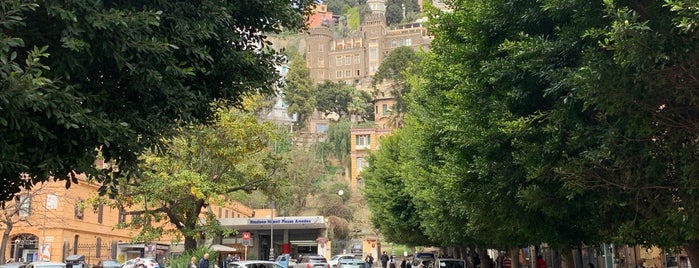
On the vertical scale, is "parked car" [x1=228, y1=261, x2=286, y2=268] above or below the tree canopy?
below

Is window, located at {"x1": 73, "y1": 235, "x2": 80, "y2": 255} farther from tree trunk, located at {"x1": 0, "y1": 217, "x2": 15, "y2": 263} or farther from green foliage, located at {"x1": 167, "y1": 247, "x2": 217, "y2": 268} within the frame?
green foliage, located at {"x1": 167, "y1": 247, "x2": 217, "y2": 268}

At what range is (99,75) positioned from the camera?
301 inches

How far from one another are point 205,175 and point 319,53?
13093 cm

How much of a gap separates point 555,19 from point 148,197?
20905mm

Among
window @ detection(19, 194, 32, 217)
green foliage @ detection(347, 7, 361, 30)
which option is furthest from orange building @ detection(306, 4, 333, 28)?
window @ detection(19, 194, 32, 217)

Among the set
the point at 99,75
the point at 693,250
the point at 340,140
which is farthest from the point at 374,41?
the point at 99,75

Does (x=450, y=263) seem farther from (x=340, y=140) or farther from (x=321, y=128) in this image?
(x=321, y=128)

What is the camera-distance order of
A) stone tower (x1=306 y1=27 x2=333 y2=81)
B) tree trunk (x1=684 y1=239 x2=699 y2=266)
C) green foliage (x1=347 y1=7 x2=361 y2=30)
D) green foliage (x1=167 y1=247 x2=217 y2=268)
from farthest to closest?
1. green foliage (x1=347 y1=7 x2=361 y2=30)
2. stone tower (x1=306 y1=27 x2=333 y2=81)
3. green foliage (x1=167 y1=247 x2=217 y2=268)
4. tree trunk (x1=684 y1=239 x2=699 y2=266)

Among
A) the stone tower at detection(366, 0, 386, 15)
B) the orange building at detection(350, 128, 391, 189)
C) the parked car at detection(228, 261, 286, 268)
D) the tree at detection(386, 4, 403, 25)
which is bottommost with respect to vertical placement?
the parked car at detection(228, 261, 286, 268)

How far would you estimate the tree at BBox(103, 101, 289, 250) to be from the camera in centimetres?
2725

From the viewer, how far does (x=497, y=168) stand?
12.4m

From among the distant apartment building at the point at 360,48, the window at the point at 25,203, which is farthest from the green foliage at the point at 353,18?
the window at the point at 25,203

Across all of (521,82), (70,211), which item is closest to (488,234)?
(521,82)

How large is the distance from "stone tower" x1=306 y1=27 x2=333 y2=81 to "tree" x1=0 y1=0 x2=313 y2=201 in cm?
14690
